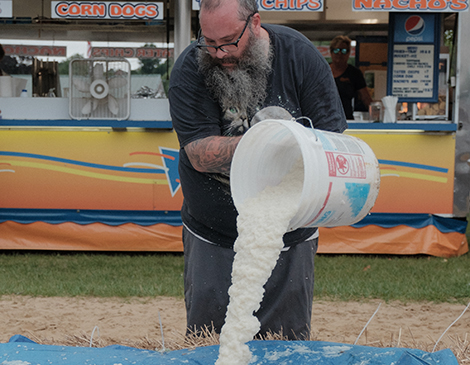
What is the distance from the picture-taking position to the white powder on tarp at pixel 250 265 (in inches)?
61.0

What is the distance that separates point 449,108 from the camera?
577 cm

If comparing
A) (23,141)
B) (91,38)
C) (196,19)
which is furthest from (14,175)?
(196,19)

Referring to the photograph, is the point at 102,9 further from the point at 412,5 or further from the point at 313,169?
the point at 313,169

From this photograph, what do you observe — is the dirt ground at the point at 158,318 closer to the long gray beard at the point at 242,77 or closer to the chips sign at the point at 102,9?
the long gray beard at the point at 242,77

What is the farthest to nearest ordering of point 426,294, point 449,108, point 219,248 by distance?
point 449,108, point 426,294, point 219,248

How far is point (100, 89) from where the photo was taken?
5.57 metres

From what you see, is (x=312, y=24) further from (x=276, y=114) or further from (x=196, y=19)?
(x=276, y=114)

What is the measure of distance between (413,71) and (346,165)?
4.56m

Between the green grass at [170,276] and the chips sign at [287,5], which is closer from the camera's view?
the green grass at [170,276]

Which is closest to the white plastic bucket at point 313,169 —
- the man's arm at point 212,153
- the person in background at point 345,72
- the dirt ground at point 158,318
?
the man's arm at point 212,153

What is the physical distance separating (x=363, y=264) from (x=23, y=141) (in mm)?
3437

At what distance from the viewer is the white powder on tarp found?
5.08ft

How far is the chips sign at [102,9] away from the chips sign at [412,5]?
6.09ft

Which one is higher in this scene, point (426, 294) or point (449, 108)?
point (449, 108)
